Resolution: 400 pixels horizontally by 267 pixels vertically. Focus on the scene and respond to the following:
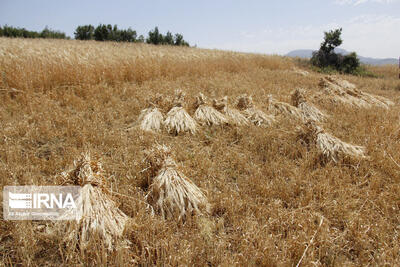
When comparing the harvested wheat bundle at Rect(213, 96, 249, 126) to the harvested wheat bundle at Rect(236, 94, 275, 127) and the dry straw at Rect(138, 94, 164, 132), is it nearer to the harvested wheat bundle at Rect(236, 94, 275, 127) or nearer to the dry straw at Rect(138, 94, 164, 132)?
the harvested wheat bundle at Rect(236, 94, 275, 127)

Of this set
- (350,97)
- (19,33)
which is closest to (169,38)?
(19,33)

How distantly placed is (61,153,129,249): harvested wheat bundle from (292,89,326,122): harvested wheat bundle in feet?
14.2

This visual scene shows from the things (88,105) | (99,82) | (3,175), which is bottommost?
(3,175)

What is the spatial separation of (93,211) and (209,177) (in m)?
1.54

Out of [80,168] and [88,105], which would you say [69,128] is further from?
[80,168]

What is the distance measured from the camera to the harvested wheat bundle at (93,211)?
1854 mm

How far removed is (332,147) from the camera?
11.3 ft

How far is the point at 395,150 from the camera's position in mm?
3447

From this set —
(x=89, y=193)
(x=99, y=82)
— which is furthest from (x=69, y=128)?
(x=99, y=82)

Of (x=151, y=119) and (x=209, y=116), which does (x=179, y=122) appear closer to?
(x=151, y=119)

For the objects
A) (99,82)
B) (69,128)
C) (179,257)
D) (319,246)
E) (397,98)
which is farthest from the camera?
(397,98)

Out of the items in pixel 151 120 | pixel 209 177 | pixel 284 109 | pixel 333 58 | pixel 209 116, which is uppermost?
pixel 333 58

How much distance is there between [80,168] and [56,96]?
3836mm

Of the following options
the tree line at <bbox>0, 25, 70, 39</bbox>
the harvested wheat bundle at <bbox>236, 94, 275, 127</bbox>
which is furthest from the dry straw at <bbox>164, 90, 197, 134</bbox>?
the tree line at <bbox>0, 25, 70, 39</bbox>
